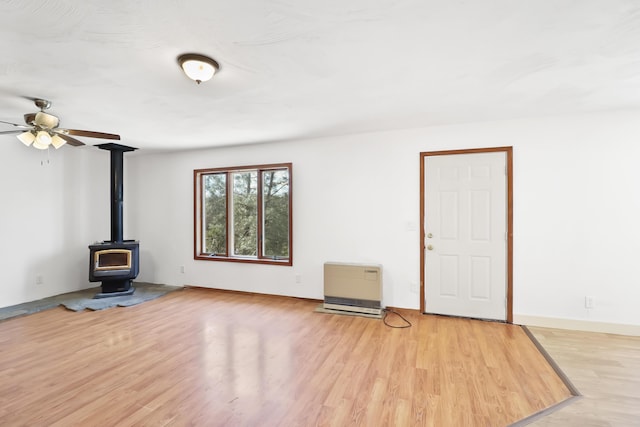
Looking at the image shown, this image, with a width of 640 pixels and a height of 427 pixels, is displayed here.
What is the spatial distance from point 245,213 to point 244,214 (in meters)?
0.03

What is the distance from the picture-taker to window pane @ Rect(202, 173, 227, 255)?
518 centimetres

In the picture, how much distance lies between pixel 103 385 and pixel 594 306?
4824mm

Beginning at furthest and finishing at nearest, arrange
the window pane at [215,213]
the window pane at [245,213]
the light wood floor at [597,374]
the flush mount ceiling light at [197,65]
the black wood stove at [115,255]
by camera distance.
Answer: the window pane at [215,213] < the window pane at [245,213] < the black wood stove at [115,255] < the flush mount ceiling light at [197,65] < the light wood floor at [597,374]

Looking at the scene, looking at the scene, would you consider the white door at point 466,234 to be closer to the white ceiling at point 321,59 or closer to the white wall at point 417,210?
the white wall at point 417,210

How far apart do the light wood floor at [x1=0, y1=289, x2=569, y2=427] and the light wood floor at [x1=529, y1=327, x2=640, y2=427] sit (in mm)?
161

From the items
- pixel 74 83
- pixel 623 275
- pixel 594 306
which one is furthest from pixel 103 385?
pixel 623 275

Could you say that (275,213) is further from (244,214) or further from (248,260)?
(248,260)

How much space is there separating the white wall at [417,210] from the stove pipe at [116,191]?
665 mm

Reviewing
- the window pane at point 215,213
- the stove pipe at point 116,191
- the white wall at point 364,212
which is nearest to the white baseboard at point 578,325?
the white wall at point 364,212

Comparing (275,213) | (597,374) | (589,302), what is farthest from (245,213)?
(589,302)

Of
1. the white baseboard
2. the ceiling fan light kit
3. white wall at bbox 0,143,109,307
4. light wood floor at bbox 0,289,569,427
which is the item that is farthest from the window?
the white baseboard

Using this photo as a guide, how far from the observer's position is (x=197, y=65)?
208cm

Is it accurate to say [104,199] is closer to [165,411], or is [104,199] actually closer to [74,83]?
[74,83]

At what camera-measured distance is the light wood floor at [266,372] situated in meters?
1.93
